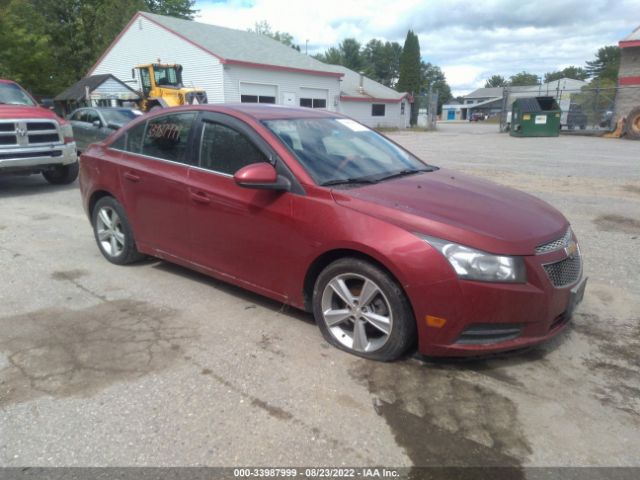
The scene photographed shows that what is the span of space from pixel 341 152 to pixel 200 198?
1.20m

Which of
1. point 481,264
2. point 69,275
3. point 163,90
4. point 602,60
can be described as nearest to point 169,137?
point 69,275

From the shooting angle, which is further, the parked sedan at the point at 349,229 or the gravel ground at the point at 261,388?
the parked sedan at the point at 349,229

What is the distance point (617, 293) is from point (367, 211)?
2.78 meters

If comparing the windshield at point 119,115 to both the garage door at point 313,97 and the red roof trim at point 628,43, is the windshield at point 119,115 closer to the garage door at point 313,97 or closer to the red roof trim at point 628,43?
the garage door at point 313,97

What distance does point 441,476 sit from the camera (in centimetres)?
231

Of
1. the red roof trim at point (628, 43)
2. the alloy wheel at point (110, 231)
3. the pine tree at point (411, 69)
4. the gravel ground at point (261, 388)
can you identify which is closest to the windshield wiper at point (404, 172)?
the gravel ground at point (261, 388)

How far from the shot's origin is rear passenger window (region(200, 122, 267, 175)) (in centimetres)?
384

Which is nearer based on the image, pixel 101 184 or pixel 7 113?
pixel 101 184

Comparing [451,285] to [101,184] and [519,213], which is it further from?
[101,184]

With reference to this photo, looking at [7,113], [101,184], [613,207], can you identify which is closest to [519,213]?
[101,184]

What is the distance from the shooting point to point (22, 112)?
8.87 meters

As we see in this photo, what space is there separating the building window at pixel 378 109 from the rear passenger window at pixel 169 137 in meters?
39.1

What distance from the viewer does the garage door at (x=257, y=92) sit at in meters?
27.4

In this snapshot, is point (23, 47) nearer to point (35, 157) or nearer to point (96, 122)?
point (96, 122)
